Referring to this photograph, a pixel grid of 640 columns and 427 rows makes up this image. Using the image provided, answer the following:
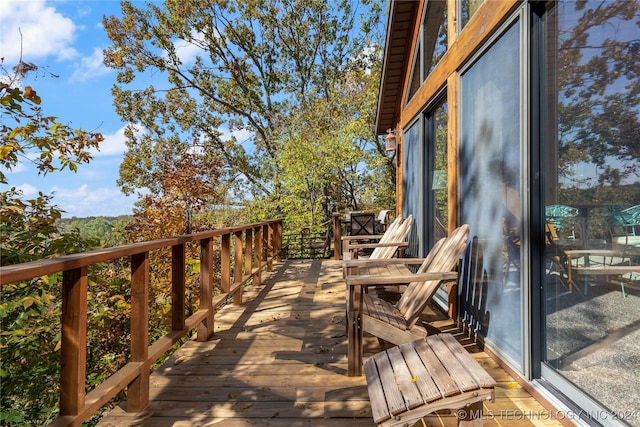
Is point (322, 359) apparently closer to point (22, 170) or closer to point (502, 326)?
point (502, 326)

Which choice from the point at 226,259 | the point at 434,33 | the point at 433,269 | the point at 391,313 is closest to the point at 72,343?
the point at 391,313

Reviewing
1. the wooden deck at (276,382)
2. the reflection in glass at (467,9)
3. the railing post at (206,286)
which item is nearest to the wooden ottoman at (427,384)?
the wooden deck at (276,382)

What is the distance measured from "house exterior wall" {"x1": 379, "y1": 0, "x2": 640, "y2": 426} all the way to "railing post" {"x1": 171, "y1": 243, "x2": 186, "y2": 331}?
2.23 m

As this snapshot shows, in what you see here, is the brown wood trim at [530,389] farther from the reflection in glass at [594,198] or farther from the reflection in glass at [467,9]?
the reflection in glass at [467,9]

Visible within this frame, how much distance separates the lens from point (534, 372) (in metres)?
2.11

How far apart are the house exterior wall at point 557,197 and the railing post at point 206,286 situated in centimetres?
223

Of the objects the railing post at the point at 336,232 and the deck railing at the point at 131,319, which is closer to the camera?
the deck railing at the point at 131,319

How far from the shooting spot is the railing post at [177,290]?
252cm

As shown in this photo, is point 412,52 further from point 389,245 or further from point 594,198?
point 594,198

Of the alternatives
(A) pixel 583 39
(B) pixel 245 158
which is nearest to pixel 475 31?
(A) pixel 583 39

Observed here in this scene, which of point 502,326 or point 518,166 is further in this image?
point 502,326

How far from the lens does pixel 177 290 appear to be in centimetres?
253

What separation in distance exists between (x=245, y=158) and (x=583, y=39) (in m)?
16.0

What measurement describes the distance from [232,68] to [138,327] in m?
15.8
